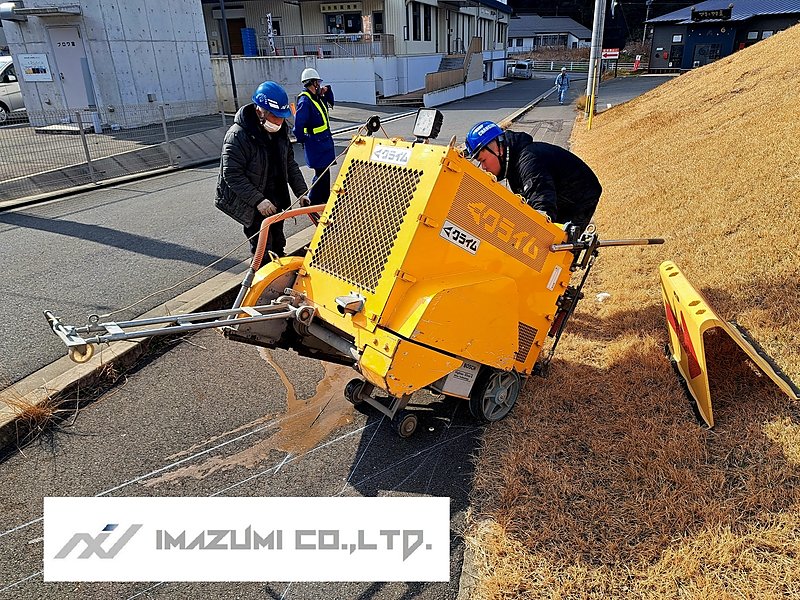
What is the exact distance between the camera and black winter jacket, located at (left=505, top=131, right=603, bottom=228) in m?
3.73

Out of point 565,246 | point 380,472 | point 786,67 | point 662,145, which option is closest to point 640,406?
point 565,246

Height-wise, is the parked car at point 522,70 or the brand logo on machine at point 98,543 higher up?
the parked car at point 522,70

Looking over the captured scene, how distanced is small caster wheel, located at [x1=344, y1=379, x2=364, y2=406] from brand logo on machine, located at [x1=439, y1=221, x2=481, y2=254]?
1.09m

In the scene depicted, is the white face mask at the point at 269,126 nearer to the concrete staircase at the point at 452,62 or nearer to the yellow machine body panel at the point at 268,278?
the yellow machine body panel at the point at 268,278

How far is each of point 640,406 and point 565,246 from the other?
1078 millimetres

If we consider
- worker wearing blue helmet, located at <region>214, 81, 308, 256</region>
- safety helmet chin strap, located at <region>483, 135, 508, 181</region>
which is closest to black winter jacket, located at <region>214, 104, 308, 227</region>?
worker wearing blue helmet, located at <region>214, 81, 308, 256</region>

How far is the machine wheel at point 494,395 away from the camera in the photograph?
325 centimetres

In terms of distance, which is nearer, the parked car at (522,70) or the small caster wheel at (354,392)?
the small caster wheel at (354,392)

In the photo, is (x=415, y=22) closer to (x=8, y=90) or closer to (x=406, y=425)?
(x=8, y=90)

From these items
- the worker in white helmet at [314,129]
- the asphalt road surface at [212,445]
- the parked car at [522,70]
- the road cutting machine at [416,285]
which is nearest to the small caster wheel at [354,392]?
the road cutting machine at [416,285]

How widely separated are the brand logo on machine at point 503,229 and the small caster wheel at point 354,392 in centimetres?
123

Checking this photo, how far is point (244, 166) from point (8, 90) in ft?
59.7

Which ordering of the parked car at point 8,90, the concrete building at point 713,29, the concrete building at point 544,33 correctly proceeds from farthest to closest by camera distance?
the concrete building at point 544,33, the concrete building at point 713,29, the parked car at point 8,90

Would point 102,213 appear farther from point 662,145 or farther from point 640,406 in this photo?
point 662,145
